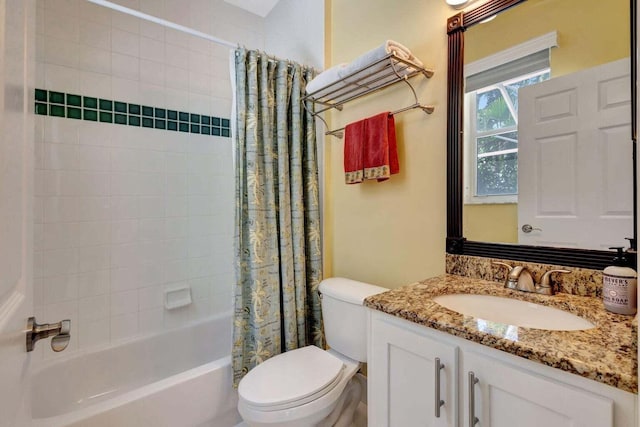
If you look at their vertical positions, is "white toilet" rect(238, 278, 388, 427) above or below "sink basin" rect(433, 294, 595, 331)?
below

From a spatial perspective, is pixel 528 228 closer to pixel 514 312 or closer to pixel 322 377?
pixel 514 312

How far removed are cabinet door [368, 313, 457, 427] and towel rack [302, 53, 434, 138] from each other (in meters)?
0.99

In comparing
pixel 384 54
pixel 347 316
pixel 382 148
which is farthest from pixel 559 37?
pixel 347 316

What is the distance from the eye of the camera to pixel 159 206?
203 cm

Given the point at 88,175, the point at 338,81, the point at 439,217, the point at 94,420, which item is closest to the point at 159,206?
the point at 88,175

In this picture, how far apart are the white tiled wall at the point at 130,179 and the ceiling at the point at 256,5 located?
76 mm

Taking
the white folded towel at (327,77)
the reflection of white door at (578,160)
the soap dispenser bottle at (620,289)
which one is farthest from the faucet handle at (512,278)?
the white folded towel at (327,77)

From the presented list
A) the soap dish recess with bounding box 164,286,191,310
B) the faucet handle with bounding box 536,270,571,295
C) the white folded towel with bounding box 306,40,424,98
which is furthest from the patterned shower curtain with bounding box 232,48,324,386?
the faucet handle with bounding box 536,270,571,295

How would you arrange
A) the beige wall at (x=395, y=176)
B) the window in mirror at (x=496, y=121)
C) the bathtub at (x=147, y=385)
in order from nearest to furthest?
1. the window in mirror at (x=496, y=121)
2. the bathtub at (x=147, y=385)
3. the beige wall at (x=395, y=176)

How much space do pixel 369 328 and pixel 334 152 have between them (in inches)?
45.7

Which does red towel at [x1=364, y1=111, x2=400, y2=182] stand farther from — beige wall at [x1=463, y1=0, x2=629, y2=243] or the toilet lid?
the toilet lid

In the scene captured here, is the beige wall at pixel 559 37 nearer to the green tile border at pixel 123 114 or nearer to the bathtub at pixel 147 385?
the bathtub at pixel 147 385

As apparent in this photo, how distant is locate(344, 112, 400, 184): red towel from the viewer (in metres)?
1.44

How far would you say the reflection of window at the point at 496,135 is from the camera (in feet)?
3.76
